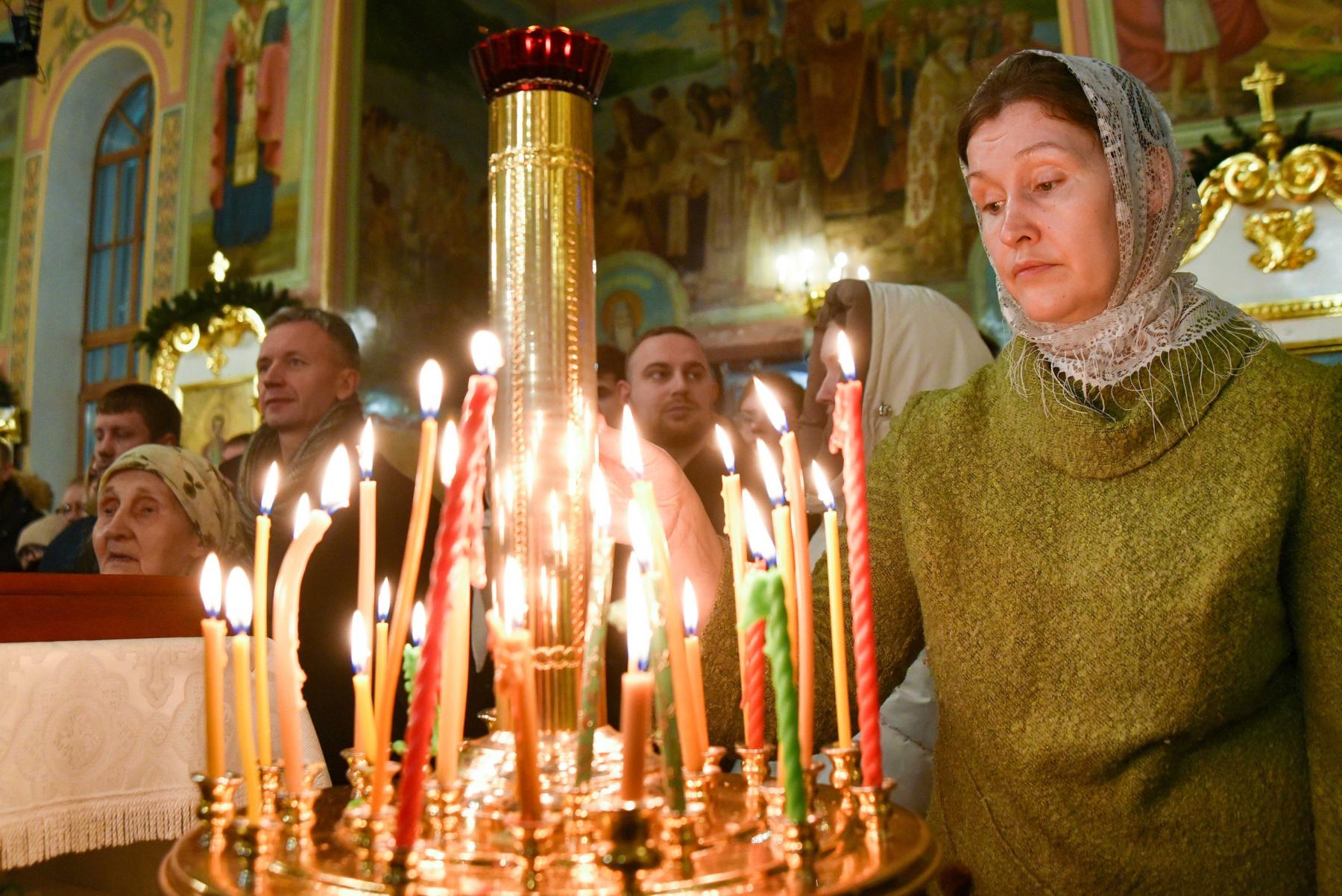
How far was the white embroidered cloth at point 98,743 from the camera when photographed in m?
1.49

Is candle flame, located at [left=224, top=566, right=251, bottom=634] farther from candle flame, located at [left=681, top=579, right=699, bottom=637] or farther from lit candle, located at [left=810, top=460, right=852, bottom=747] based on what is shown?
lit candle, located at [left=810, top=460, right=852, bottom=747]

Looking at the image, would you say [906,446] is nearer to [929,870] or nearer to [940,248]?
[929,870]

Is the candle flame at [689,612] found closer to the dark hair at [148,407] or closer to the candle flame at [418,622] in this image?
the candle flame at [418,622]

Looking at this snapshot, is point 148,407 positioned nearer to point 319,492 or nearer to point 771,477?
point 319,492

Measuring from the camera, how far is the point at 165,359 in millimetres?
9062

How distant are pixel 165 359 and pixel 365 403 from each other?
6.51 ft

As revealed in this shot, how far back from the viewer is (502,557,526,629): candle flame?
0.72 m

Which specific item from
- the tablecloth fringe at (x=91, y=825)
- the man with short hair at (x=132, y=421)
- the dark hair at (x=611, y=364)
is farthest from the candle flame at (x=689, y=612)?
the dark hair at (x=611, y=364)

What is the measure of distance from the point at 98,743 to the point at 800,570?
4.34ft

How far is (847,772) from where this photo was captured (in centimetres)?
80

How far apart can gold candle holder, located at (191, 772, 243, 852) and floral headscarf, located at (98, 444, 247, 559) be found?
190 cm

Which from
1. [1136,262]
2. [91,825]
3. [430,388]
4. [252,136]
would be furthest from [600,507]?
[252,136]

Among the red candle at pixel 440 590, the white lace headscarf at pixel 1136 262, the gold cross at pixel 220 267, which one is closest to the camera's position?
the red candle at pixel 440 590

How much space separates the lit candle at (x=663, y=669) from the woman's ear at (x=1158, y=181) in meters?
0.98
